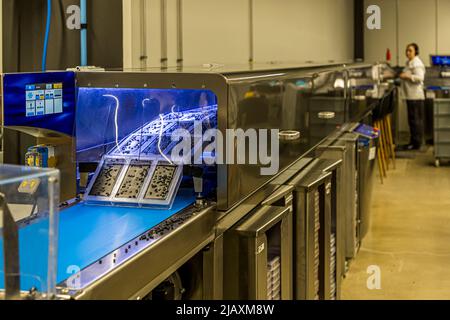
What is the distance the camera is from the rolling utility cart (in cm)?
874

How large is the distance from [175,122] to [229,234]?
418mm

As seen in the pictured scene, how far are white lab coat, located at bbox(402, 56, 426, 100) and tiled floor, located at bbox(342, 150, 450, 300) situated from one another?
2.11 metres

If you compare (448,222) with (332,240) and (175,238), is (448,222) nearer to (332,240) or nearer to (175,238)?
(332,240)

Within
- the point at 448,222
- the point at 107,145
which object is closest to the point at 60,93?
the point at 107,145

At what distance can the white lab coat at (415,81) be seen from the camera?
9867 mm

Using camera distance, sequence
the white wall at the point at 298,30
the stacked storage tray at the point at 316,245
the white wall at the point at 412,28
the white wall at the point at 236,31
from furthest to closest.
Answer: the white wall at the point at 412,28, the white wall at the point at 298,30, the white wall at the point at 236,31, the stacked storage tray at the point at 316,245

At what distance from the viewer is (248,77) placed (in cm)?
217

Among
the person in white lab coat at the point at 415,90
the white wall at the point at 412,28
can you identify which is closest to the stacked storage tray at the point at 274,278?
the person in white lab coat at the point at 415,90

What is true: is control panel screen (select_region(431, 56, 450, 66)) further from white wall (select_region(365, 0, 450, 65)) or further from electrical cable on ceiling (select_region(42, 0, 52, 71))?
electrical cable on ceiling (select_region(42, 0, 52, 71))

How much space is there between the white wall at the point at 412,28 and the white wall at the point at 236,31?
3.66 metres

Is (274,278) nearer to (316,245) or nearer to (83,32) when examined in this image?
(316,245)

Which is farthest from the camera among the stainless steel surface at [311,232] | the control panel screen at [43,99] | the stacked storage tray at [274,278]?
the stainless steel surface at [311,232]

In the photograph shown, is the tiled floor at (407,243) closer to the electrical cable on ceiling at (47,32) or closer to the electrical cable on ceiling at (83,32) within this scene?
the electrical cable on ceiling at (83,32)

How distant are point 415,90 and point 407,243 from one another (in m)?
5.29
